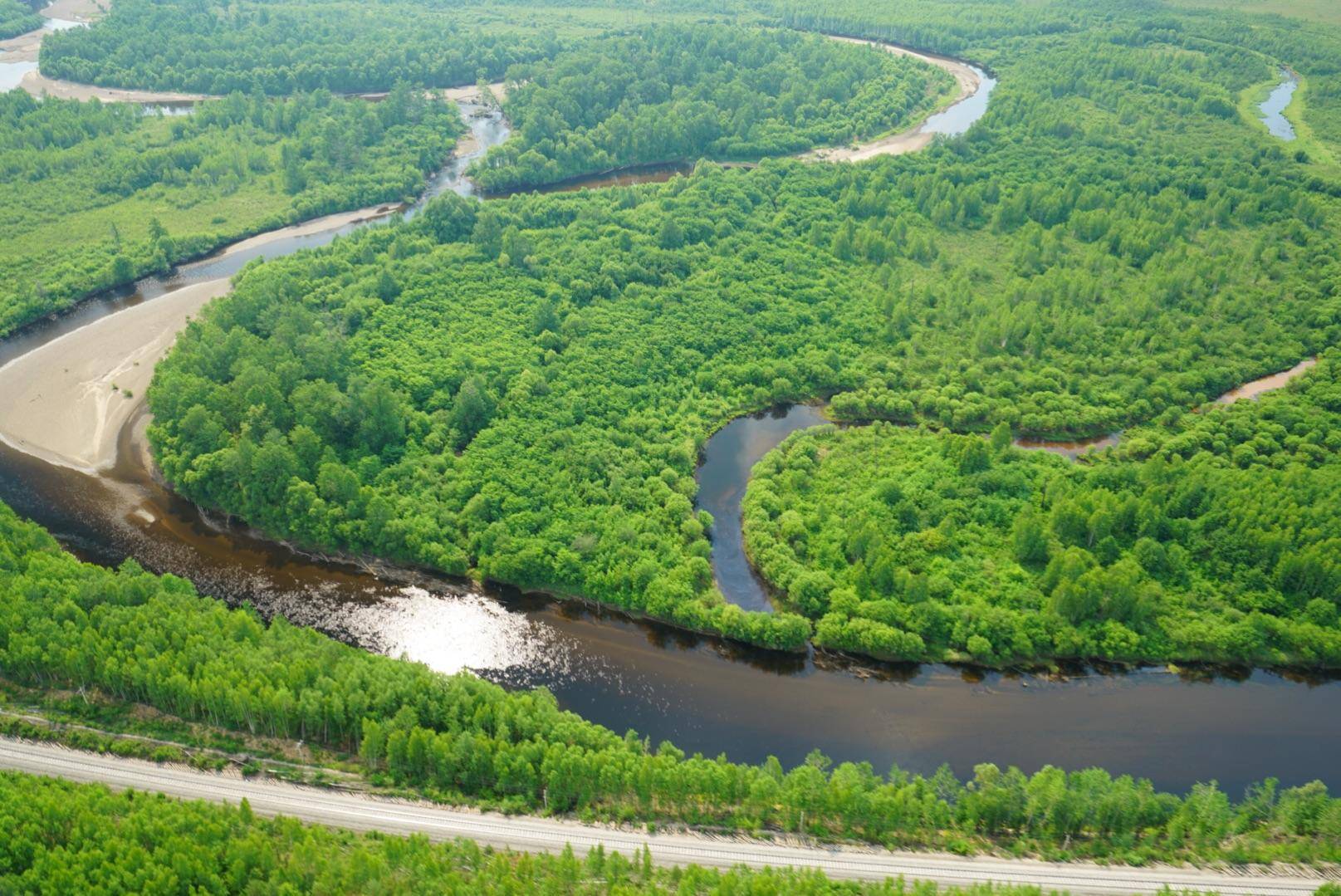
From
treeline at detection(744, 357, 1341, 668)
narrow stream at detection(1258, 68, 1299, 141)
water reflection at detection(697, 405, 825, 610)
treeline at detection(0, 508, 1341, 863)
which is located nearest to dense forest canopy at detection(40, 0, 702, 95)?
water reflection at detection(697, 405, 825, 610)

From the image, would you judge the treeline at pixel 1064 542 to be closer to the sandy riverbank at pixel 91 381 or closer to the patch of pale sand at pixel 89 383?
the patch of pale sand at pixel 89 383

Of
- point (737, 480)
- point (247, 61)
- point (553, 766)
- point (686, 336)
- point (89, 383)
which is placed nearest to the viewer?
point (553, 766)

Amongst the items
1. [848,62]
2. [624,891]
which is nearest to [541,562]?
[624,891]

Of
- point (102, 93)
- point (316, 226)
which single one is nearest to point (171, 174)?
point (316, 226)

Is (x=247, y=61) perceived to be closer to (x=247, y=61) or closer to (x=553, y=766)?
(x=247, y=61)

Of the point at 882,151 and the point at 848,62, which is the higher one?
the point at 848,62

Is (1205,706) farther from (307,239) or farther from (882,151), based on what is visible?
(307,239)
